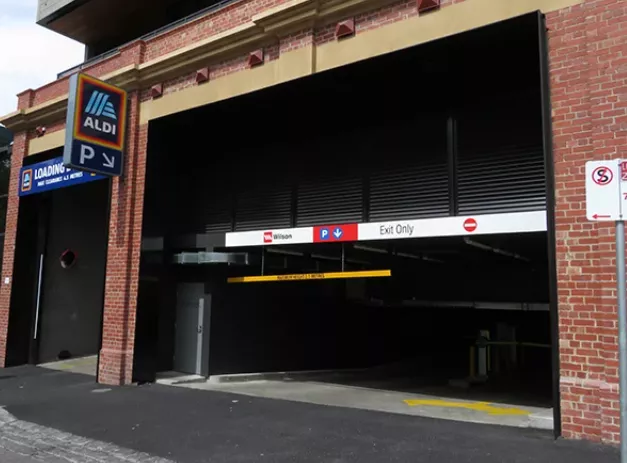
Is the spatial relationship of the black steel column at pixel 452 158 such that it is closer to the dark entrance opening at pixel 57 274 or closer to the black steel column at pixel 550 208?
the black steel column at pixel 550 208

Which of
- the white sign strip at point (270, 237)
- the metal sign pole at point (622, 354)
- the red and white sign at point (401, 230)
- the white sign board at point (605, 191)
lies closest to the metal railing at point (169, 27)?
the white sign strip at point (270, 237)

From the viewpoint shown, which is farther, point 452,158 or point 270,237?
point 270,237

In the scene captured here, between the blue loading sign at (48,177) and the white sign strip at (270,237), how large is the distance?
161 inches

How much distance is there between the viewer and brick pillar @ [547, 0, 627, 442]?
19.7 ft

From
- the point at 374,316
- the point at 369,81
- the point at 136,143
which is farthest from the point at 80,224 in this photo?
the point at 369,81

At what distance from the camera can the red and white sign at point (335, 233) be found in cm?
882

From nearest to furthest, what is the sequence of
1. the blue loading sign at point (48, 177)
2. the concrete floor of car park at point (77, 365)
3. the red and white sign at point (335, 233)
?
1. the red and white sign at point (335, 233)
2. the blue loading sign at point (48, 177)
3. the concrete floor of car park at point (77, 365)

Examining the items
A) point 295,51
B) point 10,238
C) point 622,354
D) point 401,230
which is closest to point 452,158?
point 401,230

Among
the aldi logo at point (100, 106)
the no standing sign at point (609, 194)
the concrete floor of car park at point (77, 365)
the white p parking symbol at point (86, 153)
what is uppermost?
the aldi logo at point (100, 106)

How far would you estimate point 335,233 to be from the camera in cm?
905

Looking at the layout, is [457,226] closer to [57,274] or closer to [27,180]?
[27,180]

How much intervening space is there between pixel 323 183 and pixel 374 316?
7127 millimetres

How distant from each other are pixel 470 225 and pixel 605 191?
3.67 metres

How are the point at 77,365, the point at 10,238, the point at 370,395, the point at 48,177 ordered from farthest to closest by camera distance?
the point at 10,238
the point at 77,365
the point at 48,177
the point at 370,395
